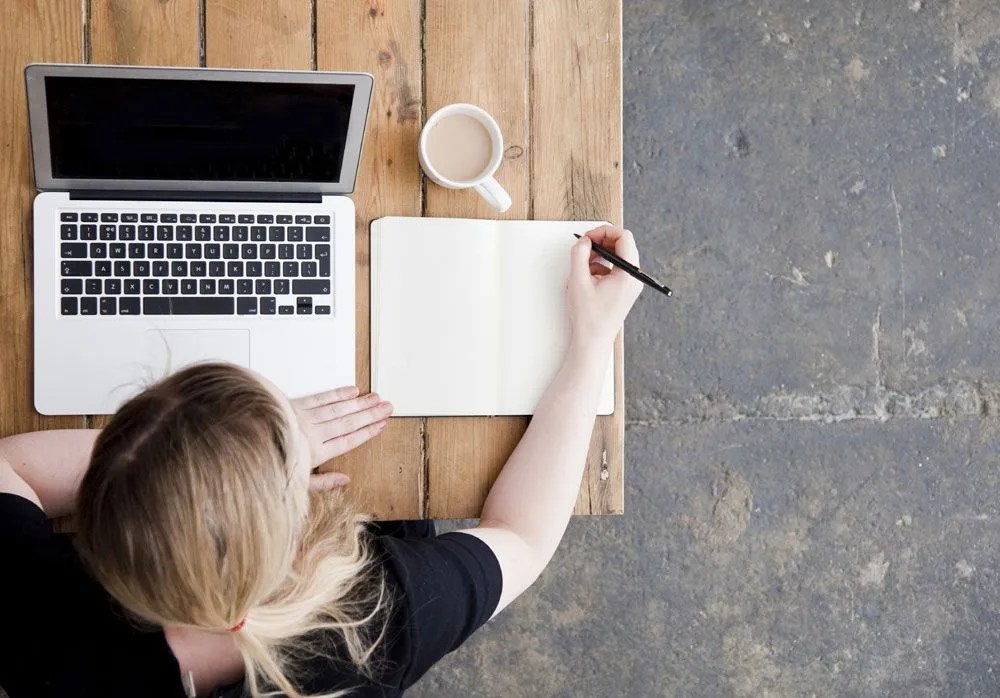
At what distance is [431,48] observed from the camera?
1.11 meters

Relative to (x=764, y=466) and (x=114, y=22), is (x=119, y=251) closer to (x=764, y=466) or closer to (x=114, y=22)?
(x=114, y=22)

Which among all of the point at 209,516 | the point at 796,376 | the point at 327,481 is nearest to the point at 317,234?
the point at 327,481

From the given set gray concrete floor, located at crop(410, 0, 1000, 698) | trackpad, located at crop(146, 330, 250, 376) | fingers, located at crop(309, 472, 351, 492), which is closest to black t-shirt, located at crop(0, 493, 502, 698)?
fingers, located at crop(309, 472, 351, 492)

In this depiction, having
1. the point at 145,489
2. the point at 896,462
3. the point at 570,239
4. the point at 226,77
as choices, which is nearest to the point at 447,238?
the point at 570,239

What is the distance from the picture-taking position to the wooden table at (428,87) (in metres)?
1.06

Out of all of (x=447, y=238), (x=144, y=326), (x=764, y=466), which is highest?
(x=447, y=238)

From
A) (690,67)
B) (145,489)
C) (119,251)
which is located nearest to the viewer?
(145,489)

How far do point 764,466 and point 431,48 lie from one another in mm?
1236

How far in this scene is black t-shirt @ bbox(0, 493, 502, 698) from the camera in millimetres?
892

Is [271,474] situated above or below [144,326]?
below

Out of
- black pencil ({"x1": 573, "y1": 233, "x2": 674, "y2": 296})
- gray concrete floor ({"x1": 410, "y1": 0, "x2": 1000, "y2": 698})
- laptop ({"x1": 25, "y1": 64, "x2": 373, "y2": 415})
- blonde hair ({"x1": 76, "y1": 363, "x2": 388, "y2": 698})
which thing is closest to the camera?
blonde hair ({"x1": 76, "y1": 363, "x2": 388, "y2": 698})

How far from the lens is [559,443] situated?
106 centimetres

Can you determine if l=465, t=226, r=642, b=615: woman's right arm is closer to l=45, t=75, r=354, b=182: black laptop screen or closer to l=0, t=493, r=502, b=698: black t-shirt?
l=0, t=493, r=502, b=698: black t-shirt

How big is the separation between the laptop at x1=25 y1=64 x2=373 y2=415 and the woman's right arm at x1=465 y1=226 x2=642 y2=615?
0.26 metres
